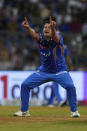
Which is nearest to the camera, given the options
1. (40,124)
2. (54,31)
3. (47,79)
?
(40,124)

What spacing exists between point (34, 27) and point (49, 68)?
9.92 meters

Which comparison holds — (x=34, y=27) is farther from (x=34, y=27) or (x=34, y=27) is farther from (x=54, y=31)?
(x=54, y=31)

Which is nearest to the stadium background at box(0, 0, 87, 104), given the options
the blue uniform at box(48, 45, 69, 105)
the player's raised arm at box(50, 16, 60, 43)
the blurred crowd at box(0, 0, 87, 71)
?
the blurred crowd at box(0, 0, 87, 71)

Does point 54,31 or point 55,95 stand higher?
point 54,31

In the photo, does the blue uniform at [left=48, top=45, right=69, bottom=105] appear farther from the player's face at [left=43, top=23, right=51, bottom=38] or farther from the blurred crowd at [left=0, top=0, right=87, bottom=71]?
the player's face at [left=43, top=23, right=51, bottom=38]

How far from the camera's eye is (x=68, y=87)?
11.4 m

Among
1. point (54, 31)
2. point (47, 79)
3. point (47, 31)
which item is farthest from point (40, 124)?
point (47, 31)

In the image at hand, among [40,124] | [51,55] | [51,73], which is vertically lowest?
[40,124]

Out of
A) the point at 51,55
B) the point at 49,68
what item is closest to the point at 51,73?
the point at 49,68

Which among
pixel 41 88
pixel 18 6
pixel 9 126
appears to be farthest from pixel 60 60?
pixel 18 6

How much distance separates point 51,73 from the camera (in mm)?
11797

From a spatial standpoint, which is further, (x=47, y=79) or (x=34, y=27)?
(x=34, y=27)

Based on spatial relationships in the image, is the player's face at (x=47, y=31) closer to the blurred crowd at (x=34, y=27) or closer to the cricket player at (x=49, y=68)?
the cricket player at (x=49, y=68)

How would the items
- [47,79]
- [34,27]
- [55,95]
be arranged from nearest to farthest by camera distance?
[47,79] < [55,95] < [34,27]
